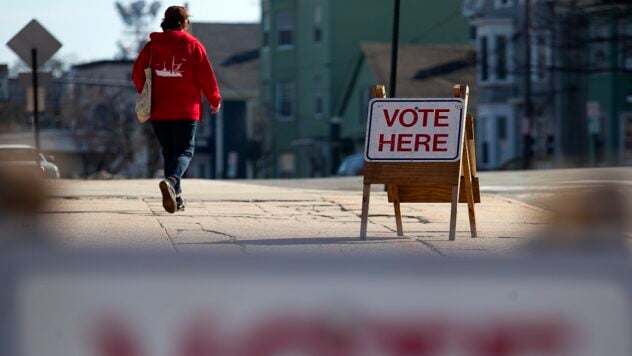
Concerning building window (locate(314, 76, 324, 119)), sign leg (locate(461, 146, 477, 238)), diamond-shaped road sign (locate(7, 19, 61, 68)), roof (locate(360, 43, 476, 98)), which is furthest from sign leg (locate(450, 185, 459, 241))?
building window (locate(314, 76, 324, 119))

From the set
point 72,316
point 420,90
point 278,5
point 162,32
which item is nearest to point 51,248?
point 72,316

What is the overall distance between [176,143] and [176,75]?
0.46 m

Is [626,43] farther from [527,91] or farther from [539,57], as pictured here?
[539,57]

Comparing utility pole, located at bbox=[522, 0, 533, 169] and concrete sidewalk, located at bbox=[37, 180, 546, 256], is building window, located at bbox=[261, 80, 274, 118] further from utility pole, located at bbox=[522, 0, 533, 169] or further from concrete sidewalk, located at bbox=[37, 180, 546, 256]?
concrete sidewalk, located at bbox=[37, 180, 546, 256]

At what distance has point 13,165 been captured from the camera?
1237 millimetres

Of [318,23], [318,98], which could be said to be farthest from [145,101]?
[318,98]

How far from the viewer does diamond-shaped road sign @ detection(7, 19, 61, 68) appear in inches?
691

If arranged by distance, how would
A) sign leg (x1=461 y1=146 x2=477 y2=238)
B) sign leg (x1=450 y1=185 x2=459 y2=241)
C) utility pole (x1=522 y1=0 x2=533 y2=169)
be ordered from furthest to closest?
utility pole (x1=522 y1=0 x2=533 y2=169), sign leg (x1=461 y1=146 x2=477 y2=238), sign leg (x1=450 y1=185 x2=459 y2=241)

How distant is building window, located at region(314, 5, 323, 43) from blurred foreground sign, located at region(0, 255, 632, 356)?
173 feet

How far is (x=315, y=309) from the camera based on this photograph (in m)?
1.13

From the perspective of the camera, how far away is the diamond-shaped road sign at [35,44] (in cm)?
1756

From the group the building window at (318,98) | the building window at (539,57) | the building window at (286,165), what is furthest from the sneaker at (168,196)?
the building window at (286,165)

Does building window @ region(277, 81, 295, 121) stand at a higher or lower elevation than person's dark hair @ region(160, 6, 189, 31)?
lower

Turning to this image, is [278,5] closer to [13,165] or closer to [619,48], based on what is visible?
[619,48]
